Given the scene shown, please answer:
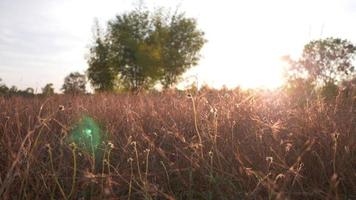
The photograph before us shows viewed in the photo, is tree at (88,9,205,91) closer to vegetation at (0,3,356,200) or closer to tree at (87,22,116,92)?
tree at (87,22,116,92)

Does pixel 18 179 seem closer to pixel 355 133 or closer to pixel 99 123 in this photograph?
pixel 99 123

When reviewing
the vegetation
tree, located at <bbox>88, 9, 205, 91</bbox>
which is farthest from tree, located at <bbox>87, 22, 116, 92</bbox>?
the vegetation

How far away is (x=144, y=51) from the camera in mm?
44000

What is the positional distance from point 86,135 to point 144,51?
3980 cm

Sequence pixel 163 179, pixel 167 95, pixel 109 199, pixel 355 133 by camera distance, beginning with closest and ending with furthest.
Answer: pixel 109 199 < pixel 163 179 < pixel 355 133 < pixel 167 95

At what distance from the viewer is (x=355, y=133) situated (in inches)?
169

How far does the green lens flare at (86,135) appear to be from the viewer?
14.3 ft

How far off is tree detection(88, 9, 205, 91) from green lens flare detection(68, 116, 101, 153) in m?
38.0

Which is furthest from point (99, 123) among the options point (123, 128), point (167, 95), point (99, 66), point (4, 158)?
point (99, 66)

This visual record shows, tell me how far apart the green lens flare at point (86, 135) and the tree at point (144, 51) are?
38.0 metres

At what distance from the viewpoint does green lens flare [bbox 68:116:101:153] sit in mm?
4363

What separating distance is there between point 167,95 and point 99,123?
14.8ft

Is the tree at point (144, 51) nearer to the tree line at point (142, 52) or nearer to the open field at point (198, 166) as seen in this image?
the tree line at point (142, 52)

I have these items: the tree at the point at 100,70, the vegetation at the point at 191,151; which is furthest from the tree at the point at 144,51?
the vegetation at the point at 191,151
